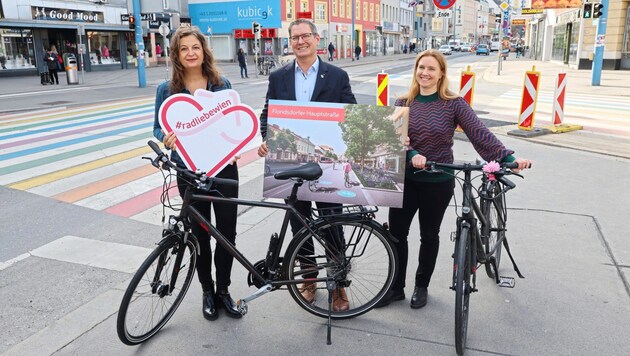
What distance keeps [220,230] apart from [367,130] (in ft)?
3.94

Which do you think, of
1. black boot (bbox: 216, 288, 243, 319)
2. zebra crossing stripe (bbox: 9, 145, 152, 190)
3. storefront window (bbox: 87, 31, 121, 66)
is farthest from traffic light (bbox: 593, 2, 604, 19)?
storefront window (bbox: 87, 31, 121, 66)

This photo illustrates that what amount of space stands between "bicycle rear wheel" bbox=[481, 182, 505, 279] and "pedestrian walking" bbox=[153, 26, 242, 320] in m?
1.77

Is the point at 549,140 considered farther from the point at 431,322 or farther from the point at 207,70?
the point at 207,70

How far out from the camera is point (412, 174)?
140 inches

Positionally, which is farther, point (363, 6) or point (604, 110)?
point (363, 6)

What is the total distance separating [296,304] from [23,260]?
2600 mm

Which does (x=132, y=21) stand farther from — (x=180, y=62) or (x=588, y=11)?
(x=180, y=62)

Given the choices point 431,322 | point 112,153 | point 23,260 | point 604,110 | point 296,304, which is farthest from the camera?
point 604,110

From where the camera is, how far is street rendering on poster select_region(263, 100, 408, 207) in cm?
324

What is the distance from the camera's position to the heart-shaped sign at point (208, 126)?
329 centimetres

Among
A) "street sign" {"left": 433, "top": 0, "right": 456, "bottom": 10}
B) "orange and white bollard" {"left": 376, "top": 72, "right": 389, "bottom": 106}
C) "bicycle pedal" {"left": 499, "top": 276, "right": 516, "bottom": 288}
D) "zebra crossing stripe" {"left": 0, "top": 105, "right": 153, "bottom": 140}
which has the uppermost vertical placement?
"street sign" {"left": 433, "top": 0, "right": 456, "bottom": 10}

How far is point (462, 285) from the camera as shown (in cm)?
313

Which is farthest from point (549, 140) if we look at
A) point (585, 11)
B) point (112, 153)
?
point (585, 11)

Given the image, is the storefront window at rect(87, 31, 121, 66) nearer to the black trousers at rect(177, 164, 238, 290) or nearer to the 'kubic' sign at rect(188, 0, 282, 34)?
the 'kubic' sign at rect(188, 0, 282, 34)
